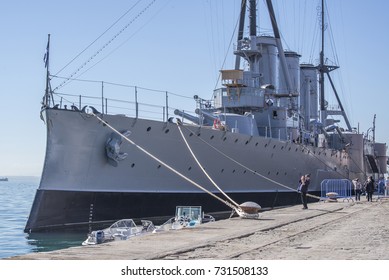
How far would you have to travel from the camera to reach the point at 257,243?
39.2 feet

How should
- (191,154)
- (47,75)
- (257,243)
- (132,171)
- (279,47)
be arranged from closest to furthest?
(257,243), (47,75), (132,171), (191,154), (279,47)

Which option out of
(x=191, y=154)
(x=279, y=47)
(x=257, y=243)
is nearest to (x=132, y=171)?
(x=191, y=154)

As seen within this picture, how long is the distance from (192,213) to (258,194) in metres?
11.6

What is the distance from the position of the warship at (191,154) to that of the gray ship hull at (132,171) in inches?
1.5

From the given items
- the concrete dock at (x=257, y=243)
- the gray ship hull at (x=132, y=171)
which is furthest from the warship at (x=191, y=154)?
the concrete dock at (x=257, y=243)

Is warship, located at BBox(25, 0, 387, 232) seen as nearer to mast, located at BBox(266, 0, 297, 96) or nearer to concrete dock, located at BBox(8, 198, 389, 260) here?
mast, located at BBox(266, 0, 297, 96)

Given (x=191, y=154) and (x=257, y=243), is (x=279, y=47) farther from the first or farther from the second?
(x=257, y=243)

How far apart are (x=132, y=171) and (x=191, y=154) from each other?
3.31 meters

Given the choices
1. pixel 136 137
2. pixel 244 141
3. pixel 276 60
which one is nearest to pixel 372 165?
pixel 276 60

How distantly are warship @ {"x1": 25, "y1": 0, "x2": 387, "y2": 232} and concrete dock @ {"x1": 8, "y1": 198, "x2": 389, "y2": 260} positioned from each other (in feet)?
11.8

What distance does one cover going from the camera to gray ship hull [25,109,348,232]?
21.7 m

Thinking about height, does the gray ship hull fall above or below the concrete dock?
above

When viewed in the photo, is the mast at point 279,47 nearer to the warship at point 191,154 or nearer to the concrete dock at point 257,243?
the warship at point 191,154

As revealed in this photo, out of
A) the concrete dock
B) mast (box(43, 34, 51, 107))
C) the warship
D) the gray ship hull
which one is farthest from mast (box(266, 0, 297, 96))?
the concrete dock
